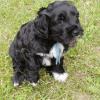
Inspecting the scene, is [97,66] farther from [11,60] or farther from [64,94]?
[11,60]

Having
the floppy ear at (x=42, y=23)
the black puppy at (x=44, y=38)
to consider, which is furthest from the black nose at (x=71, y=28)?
the floppy ear at (x=42, y=23)

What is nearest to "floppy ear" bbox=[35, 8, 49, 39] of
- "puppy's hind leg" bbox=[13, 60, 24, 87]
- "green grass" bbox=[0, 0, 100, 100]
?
"puppy's hind leg" bbox=[13, 60, 24, 87]

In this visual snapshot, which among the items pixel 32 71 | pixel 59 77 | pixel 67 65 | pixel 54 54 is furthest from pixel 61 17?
pixel 67 65

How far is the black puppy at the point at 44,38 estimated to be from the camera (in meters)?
3.22

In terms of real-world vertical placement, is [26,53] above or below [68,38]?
below

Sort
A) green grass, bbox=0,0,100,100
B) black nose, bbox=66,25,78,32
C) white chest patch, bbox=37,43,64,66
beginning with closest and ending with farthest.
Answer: black nose, bbox=66,25,78,32 → white chest patch, bbox=37,43,64,66 → green grass, bbox=0,0,100,100

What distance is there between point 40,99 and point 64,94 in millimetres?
250

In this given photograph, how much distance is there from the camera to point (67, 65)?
13.4 ft

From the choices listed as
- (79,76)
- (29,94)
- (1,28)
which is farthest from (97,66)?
(1,28)

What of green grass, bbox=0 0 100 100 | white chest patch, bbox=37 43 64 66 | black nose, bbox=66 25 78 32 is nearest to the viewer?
black nose, bbox=66 25 78 32

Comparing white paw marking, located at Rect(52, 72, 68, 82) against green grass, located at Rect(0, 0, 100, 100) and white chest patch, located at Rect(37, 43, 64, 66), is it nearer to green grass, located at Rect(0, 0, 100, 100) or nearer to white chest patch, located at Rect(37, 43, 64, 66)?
green grass, located at Rect(0, 0, 100, 100)

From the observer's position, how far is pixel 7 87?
3.82 metres

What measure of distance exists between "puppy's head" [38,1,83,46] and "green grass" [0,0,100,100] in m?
0.70

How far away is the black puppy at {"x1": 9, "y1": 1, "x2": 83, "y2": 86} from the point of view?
127 inches
